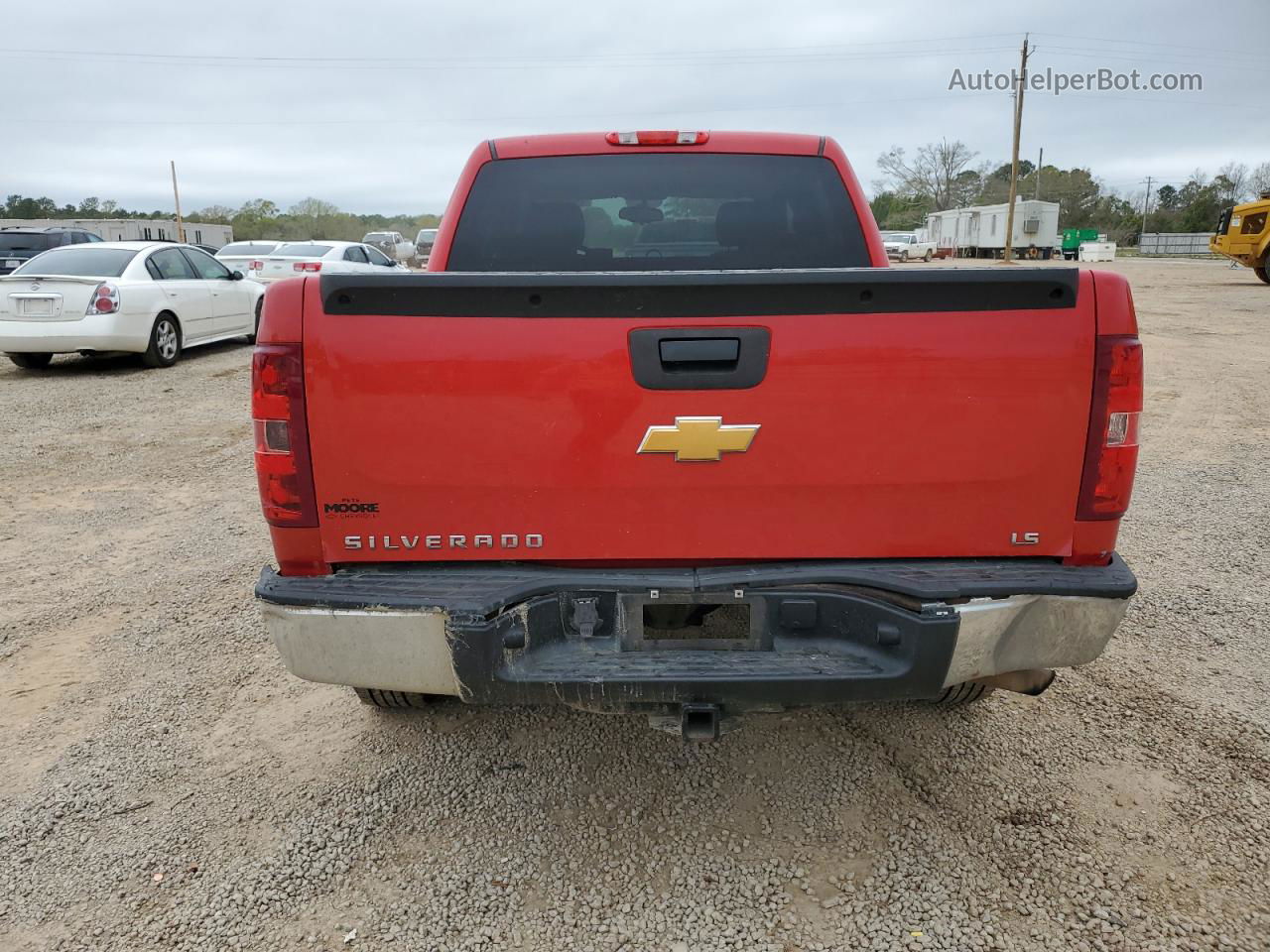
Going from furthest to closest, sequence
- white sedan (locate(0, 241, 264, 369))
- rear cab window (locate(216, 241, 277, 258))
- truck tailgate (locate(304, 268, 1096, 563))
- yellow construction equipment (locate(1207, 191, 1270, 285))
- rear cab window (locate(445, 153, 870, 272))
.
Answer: yellow construction equipment (locate(1207, 191, 1270, 285))
rear cab window (locate(216, 241, 277, 258))
white sedan (locate(0, 241, 264, 369))
rear cab window (locate(445, 153, 870, 272))
truck tailgate (locate(304, 268, 1096, 563))

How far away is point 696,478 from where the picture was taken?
2289 millimetres

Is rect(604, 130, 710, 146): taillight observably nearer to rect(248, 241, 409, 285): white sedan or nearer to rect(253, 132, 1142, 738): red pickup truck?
rect(253, 132, 1142, 738): red pickup truck

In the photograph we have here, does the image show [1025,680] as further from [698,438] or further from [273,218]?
[273,218]

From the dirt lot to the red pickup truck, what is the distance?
587 mm

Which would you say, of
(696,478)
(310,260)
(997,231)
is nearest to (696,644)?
(696,478)

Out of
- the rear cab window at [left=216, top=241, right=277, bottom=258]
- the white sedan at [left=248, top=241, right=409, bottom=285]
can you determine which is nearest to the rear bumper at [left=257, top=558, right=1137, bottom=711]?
the white sedan at [left=248, top=241, right=409, bottom=285]

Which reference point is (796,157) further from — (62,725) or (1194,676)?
(62,725)

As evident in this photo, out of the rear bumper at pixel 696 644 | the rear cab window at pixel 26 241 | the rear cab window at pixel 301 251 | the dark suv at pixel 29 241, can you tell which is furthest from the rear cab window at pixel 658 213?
the rear cab window at pixel 26 241

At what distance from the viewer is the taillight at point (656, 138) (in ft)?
12.0

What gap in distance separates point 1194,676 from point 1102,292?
216cm

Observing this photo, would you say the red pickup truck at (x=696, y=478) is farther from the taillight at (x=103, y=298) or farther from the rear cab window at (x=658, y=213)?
the taillight at (x=103, y=298)

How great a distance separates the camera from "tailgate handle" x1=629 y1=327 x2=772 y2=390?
2.22m

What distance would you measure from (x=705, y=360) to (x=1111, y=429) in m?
1.05

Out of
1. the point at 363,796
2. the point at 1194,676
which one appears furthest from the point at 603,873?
the point at 1194,676
